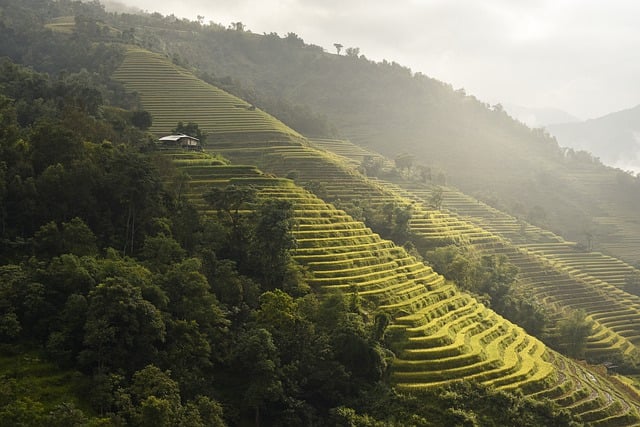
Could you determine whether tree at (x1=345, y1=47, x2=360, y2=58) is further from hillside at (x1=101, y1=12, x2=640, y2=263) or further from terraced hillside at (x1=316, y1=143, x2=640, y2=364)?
terraced hillside at (x1=316, y1=143, x2=640, y2=364)

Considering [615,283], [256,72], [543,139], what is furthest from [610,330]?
[256,72]

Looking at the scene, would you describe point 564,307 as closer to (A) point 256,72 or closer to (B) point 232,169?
(B) point 232,169

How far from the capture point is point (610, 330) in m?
54.6

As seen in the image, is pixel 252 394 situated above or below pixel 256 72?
below

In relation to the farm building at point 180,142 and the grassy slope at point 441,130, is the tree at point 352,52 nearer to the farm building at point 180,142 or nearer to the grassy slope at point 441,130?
the grassy slope at point 441,130

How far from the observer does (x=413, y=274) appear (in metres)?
40.6

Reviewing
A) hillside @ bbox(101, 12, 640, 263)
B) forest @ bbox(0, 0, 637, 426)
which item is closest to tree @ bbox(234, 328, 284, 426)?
forest @ bbox(0, 0, 637, 426)

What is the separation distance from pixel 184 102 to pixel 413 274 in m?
48.9

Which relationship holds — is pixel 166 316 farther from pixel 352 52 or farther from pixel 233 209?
pixel 352 52

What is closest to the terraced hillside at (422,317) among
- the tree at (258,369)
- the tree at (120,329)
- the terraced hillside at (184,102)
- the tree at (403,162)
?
the tree at (258,369)

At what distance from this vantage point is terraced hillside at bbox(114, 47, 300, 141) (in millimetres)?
67562

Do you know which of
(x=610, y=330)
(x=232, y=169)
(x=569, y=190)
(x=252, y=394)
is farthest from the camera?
(x=569, y=190)

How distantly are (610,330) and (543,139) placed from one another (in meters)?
105

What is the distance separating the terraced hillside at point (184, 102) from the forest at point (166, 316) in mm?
25627
